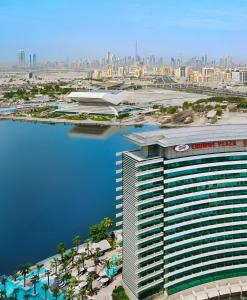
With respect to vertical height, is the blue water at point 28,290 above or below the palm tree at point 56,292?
below

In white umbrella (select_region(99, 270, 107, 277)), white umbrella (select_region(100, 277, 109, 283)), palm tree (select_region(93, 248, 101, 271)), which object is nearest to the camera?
white umbrella (select_region(100, 277, 109, 283))

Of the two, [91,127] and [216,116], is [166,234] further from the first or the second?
[216,116]

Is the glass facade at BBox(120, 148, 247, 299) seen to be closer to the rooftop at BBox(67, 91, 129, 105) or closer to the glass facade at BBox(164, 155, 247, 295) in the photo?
the glass facade at BBox(164, 155, 247, 295)

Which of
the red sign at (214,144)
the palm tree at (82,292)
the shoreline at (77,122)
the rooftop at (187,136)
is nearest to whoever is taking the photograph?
the rooftop at (187,136)

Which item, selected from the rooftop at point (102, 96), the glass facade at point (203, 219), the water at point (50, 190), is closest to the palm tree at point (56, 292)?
the glass facade at point (203, 219)

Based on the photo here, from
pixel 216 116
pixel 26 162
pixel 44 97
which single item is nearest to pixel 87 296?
pixel 26 162

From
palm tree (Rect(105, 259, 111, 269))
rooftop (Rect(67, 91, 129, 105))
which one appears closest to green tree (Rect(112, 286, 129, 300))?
palm tree (Rect(105, 259, 111, 269))

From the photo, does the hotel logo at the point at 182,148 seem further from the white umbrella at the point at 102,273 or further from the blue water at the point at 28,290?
the blue water at the point at 28,290
